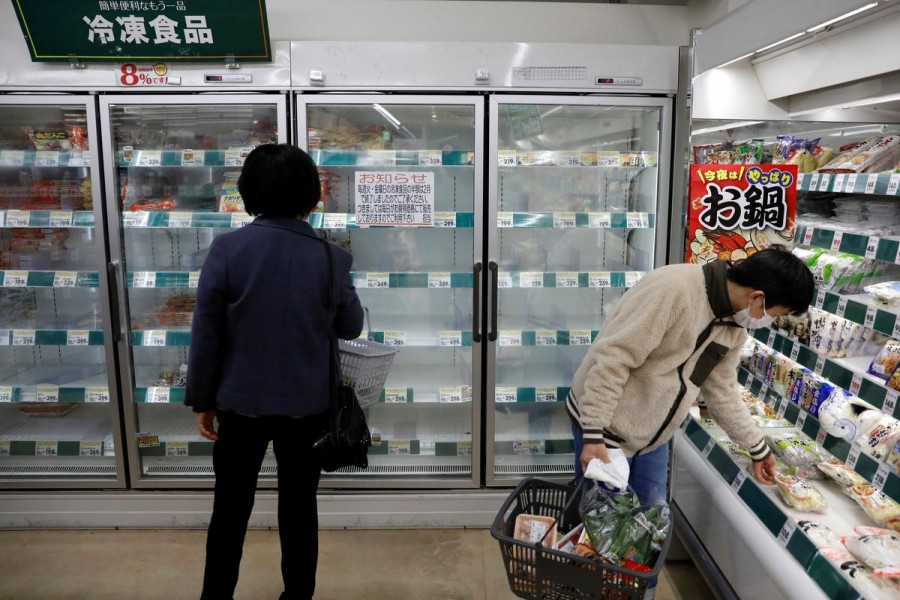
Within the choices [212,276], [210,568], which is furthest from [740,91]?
[210,568]

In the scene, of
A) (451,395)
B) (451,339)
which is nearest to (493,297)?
(451,339)

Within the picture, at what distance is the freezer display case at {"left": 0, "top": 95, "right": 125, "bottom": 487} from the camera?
10.2 ft

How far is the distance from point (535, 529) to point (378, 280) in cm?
170

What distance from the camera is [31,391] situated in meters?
3.31

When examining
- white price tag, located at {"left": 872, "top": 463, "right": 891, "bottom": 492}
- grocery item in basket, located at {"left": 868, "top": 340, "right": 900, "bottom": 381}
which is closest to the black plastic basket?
white price tag, located at {"left": 872, "top": 463, "right": 891, "bottom": 492}

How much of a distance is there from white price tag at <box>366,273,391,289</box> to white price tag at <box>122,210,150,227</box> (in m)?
1.07

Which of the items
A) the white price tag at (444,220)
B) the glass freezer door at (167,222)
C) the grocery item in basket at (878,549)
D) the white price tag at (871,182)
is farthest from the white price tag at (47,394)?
the white price tag at (871,182)

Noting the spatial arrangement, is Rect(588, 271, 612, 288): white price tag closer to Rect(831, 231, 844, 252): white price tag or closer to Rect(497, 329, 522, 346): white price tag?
Rect(497, 329, 522, 346): white price tag

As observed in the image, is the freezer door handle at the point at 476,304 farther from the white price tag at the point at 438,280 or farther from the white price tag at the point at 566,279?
the white price tag at the point at 566,279

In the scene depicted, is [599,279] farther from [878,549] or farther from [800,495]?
[878,549]

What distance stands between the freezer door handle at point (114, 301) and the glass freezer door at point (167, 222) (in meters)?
0.02

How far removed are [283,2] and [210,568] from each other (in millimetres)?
2748

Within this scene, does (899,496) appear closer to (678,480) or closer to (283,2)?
(678,480)

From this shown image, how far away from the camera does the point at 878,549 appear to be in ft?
6.15
